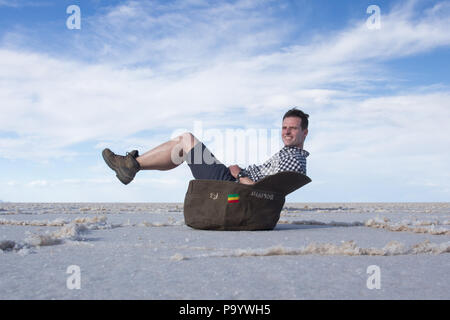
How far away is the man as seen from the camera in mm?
3764

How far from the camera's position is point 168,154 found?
3.92 meters

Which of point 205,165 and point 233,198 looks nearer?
point 233,198

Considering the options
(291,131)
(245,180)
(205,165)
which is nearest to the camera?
(245,180)

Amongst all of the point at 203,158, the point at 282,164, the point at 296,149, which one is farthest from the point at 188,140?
the point at 296,149

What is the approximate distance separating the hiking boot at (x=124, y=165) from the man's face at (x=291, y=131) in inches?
58.5

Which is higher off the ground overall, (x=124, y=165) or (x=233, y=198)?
(x=124, y=165)

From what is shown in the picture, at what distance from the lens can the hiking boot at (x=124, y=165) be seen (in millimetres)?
3951

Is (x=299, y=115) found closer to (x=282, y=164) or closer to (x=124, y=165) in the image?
(x=282, y=164)

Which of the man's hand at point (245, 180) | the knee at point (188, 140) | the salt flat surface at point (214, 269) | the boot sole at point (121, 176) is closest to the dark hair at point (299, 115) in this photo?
the man's hand at point (245, 180)

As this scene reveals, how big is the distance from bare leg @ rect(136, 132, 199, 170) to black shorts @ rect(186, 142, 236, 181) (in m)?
0.08

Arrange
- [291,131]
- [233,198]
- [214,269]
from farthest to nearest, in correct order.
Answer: [291,131] < [233,198] < [214,269]

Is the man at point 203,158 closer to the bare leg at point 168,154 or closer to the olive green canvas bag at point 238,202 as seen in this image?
the bare leg at point 168,154

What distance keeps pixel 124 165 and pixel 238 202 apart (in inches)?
48.4
